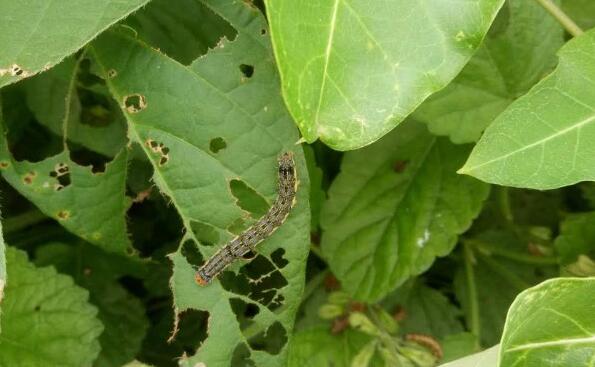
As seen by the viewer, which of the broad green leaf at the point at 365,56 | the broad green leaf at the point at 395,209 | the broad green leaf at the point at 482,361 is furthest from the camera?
the broad green leaf at the point at 395,209

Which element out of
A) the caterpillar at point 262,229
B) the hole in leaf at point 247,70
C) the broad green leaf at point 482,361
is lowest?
the broad green leaf at point 482,361

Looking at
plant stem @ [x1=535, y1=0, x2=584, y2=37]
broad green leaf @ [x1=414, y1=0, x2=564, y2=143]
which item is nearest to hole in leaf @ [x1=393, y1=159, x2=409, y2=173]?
broad green leaf @ [x1=414, y1=0, x2=564, y2=143]

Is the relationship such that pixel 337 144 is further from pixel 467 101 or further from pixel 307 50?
pixel 467 101

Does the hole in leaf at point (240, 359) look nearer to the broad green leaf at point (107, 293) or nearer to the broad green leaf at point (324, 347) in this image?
the broad green leaf at point (324, 347)

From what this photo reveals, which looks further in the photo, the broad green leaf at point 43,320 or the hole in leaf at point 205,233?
the broad green leaf at point 43,320

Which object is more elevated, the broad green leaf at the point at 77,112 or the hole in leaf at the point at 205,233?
the broad green leaf at the point at 77,112

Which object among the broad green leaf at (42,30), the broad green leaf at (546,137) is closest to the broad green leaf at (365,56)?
the broad green leaf at (546,137)

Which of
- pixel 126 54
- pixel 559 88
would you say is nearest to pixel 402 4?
pixel 559 88
